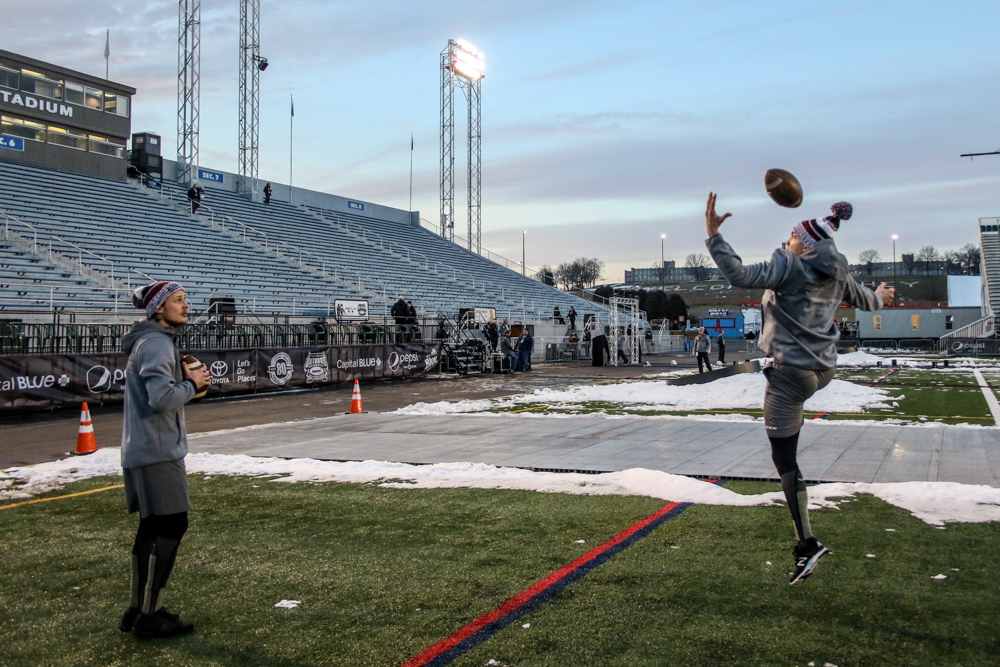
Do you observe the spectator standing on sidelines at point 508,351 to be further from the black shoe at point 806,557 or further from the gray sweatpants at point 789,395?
the black shoe at point 806,557

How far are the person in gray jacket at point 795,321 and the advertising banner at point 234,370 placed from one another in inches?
594

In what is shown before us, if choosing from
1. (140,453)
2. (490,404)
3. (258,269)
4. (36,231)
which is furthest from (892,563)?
(258,269)

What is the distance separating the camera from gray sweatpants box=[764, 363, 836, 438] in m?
4.37

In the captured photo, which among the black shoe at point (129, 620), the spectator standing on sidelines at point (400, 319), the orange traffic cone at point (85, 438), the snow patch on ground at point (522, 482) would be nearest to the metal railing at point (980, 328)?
the spectator standing on sidelines at point (400, 319)

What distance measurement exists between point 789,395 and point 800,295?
0.56m

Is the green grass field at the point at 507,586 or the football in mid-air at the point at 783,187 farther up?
the football in mid-air at the point at 783,187

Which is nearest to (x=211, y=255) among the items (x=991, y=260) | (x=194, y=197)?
(x=194, y=197)

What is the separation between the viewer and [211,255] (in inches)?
1299

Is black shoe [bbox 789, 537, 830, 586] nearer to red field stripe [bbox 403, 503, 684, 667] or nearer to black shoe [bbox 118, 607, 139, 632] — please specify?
red field stripe [bbox 403, 503, 684, 667]

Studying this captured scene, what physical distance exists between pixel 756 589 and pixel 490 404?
38.9 feet

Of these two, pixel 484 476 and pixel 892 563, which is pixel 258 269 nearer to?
pixel 484 476

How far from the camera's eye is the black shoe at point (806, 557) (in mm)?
4094

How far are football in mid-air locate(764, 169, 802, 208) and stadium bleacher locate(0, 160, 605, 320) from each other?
64.5 ft

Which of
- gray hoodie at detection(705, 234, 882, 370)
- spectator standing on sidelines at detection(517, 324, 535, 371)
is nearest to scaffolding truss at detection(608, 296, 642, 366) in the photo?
spectator standing on sidelines at detection(517, 324, 535, 371)
